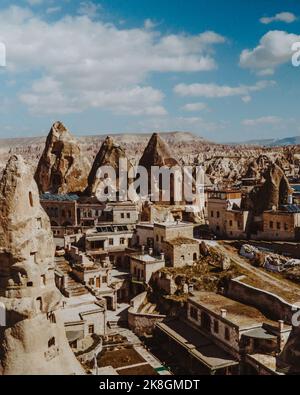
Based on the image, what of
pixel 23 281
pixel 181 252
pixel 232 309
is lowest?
pixel 232 309

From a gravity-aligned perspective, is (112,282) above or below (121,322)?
above

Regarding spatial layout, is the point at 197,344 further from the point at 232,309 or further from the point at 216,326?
the point at 232,309

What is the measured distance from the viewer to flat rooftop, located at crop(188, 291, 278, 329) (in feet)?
110

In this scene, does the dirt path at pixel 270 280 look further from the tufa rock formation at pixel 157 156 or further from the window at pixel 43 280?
the tufa rock formation at pixel 157 156

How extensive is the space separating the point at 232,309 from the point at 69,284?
1574 cm

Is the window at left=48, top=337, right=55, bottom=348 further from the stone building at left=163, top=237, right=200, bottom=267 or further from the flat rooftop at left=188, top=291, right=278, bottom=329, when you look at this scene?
the stone building at left=163, top=237, right=200, bottom=267

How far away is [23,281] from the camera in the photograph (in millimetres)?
21812

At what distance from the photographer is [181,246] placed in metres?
47.1

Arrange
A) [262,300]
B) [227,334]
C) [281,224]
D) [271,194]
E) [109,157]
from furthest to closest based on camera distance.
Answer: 1. [109,157]
2. [271,194]
3. [281,224]
4. [262,300]
5. [227,334]

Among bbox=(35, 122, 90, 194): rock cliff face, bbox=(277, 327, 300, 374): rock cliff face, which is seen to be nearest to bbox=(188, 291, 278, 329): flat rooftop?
bbox=(277, 327, 300, 374): rock cliff face

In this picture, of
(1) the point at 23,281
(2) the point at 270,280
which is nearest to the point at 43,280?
(1) the point at 23,281
